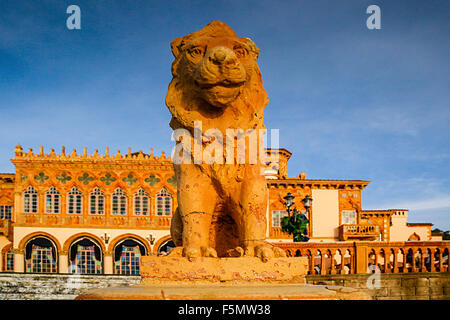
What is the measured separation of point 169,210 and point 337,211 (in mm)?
9651

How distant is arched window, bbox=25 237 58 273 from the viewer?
2531cm

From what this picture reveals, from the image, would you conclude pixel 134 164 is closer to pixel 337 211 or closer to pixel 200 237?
pixel 337 211

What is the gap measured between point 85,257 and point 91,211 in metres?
2.47

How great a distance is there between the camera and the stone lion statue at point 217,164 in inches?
136

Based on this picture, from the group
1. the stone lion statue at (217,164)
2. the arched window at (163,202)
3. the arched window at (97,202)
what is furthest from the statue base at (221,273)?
the arched window at (97,202)

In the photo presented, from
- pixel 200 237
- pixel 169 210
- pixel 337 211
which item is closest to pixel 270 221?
pixel 337 211

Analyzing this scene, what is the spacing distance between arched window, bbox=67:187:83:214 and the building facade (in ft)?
0.17

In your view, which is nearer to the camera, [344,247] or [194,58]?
[194,58]

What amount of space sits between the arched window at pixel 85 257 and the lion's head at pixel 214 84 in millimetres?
23622

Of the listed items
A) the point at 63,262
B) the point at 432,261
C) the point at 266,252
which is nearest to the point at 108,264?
the point at 63,262

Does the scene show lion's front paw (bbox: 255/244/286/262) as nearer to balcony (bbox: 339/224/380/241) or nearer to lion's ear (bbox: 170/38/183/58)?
lion's ear (bbox: 170/38/183/58)

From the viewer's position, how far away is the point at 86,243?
1014 inches

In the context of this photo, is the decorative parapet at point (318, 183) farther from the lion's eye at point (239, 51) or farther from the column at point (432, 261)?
the lion's eye at point (239, 51)

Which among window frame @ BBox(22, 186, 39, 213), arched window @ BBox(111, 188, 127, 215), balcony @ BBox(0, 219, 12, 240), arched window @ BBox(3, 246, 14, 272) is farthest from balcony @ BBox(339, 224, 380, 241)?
balcony @ BBox(0, 219, 12, 240)
